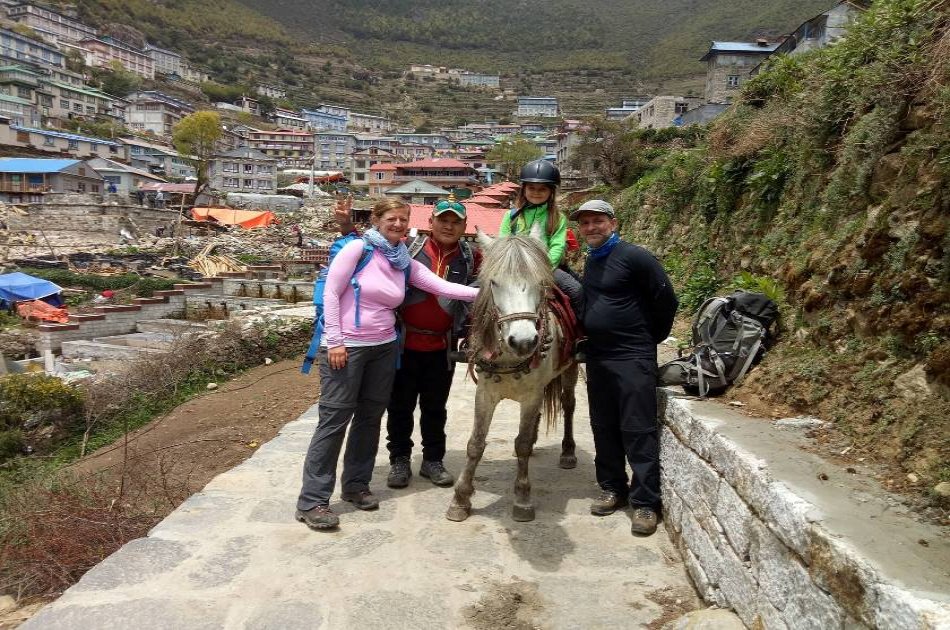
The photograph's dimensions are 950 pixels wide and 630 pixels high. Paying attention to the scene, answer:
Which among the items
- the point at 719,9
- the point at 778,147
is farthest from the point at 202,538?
the point at 719,9

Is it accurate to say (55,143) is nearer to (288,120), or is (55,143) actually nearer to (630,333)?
(288,120)

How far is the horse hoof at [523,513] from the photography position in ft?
12.4

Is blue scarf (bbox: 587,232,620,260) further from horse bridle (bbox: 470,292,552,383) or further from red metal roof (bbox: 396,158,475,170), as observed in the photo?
red metal roof (bbox: 396,158,475,170)

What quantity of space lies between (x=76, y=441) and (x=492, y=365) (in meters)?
8.10

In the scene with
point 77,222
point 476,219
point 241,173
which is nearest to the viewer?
point 476,219

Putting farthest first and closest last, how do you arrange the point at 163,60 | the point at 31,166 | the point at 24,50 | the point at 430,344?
1. the point at 163,60
2. the point at 24,50
3. the point at 31,166
4. the point at 430,344

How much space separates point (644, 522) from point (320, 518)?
1988 millimetres

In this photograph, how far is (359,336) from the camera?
11.5 ft

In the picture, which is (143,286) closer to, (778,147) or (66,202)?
(66,202)

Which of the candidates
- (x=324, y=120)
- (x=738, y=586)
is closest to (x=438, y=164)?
(x=324, y=120)

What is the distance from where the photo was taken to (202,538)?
11.2 feet

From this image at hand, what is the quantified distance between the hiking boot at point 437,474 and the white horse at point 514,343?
0.45 meters

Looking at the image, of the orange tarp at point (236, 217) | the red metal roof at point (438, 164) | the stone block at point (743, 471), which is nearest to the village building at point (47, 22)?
the red metal roof at point (438, 164)

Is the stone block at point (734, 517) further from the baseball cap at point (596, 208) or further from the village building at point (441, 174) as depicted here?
the village building at point (441, 174)
